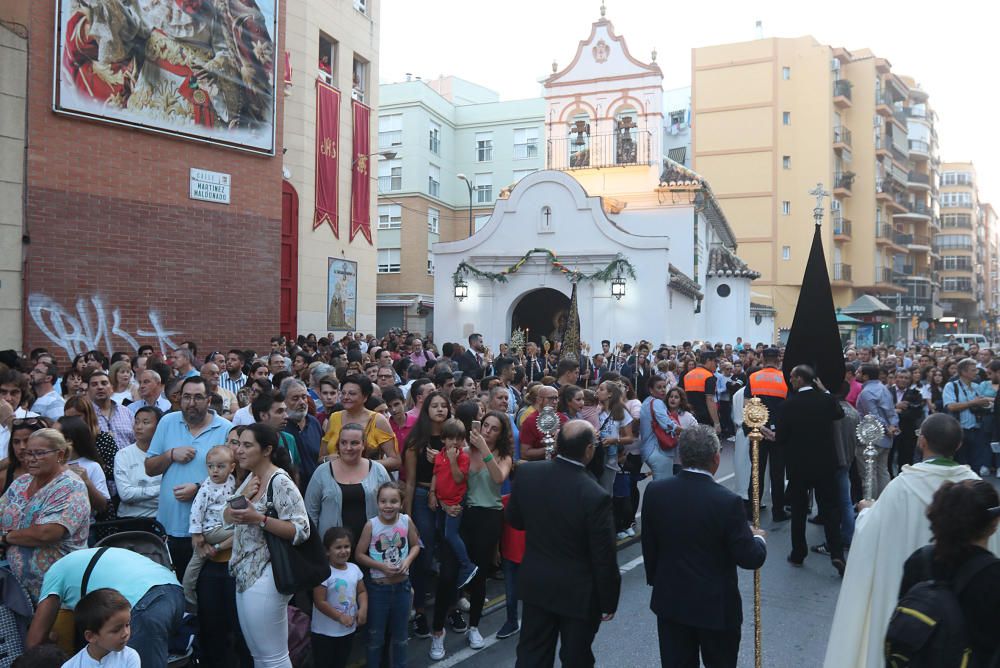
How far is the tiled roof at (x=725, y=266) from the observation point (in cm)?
3156

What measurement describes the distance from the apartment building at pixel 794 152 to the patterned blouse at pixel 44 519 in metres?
46.4

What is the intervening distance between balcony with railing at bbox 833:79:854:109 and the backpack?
172 feet

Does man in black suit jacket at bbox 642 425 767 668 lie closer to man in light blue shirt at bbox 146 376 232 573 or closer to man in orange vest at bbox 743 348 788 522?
man in light blue shirt at bbox 146 376 232 573

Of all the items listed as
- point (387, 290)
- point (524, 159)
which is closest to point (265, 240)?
point (387, 290)

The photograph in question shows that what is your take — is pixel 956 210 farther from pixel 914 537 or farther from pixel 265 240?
pixel 914 537

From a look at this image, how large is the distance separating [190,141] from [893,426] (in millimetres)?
12675

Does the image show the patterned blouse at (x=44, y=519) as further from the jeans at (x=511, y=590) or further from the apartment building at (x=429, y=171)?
the apartment building at (x=429, y=171)

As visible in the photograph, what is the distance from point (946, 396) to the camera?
40.7 feet

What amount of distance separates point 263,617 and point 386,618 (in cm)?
101

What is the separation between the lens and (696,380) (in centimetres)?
1272

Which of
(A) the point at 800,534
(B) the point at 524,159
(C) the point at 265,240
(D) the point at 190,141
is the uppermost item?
(B) the point at 524,159

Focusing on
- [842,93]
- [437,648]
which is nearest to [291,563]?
[437,648]

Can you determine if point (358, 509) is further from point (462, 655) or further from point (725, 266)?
point (725, 266)

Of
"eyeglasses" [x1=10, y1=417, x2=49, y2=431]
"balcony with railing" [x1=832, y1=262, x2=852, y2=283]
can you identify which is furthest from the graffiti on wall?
"balcony with railing" [x1=832, y1=262, x2=852, y2=283]
